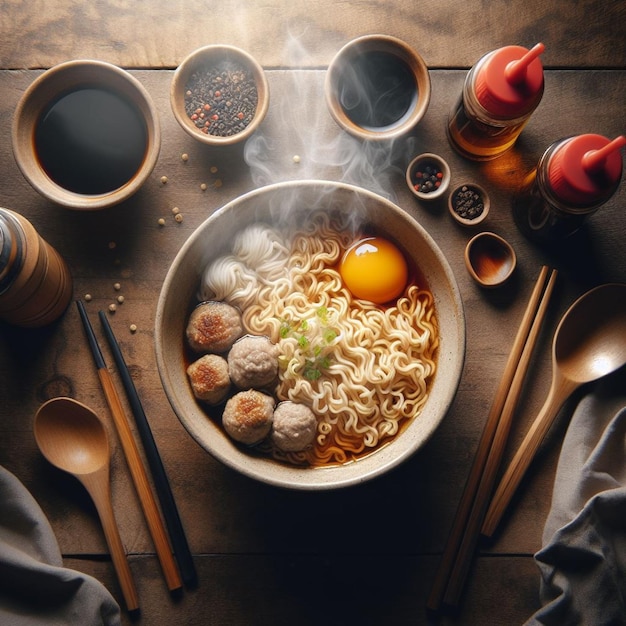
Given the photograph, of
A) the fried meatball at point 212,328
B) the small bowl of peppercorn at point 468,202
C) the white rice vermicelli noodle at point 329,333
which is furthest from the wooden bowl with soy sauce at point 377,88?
the fried meatball at point 212,328

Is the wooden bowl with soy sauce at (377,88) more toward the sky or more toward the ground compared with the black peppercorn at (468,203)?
more toward the sky

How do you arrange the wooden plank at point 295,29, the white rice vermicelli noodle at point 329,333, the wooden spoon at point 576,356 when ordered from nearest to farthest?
the white rice vermicelli noodle at point 329,333, the wooden spoon at point 576,356, the wooden plank at point 295,29

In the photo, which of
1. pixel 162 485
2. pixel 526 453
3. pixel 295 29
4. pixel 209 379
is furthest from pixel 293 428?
pixel 295 29

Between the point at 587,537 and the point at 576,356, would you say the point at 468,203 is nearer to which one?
the point at 576,356

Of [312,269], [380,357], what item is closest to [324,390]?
[380,357]

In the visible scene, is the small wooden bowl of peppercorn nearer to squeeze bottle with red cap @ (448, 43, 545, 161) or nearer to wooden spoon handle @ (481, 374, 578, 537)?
squeeze bottle with red cap @ (448, 43, 545, 161)

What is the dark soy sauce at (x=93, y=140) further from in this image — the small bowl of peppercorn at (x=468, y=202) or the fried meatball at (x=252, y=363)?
the small bowl of peppercorn at (x=468, y=202)

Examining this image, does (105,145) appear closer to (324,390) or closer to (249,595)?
(324,390)
